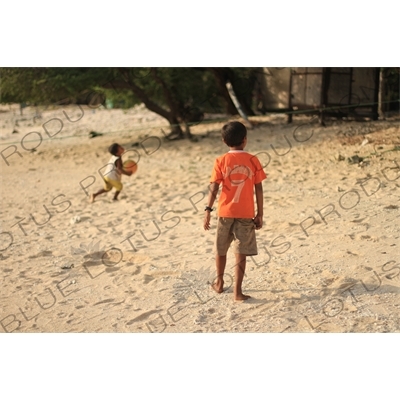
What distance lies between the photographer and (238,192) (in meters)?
4.21

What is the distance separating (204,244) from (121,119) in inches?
408

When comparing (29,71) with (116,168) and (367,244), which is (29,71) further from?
(367,244)

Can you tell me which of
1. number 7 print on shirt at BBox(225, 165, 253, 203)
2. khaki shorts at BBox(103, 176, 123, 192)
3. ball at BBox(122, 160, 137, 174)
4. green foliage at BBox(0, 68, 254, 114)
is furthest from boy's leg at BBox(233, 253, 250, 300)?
green foliage at BBox(0, 68, 254, 114)

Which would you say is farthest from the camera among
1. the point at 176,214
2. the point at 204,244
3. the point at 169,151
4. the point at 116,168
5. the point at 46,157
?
the point at 46,157

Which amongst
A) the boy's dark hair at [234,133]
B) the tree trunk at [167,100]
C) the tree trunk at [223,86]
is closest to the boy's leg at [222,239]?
the boy's dark hair at [234,133]

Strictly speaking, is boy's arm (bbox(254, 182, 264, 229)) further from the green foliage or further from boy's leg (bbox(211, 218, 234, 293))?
the green foliage

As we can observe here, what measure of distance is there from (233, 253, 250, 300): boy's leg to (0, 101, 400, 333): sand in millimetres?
84

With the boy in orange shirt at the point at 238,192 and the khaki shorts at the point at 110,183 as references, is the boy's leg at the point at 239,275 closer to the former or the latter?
the boy in orange shirt at the point at 238,192

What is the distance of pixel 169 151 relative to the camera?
36.2ft

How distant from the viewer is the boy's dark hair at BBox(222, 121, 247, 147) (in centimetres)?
413

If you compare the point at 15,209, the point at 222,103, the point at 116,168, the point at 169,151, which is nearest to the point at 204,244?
the point at 116,168

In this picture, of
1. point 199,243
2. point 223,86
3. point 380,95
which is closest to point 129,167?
point 199,243

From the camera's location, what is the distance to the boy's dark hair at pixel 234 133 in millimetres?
4133

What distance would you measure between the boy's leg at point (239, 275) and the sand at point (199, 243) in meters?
0.08
